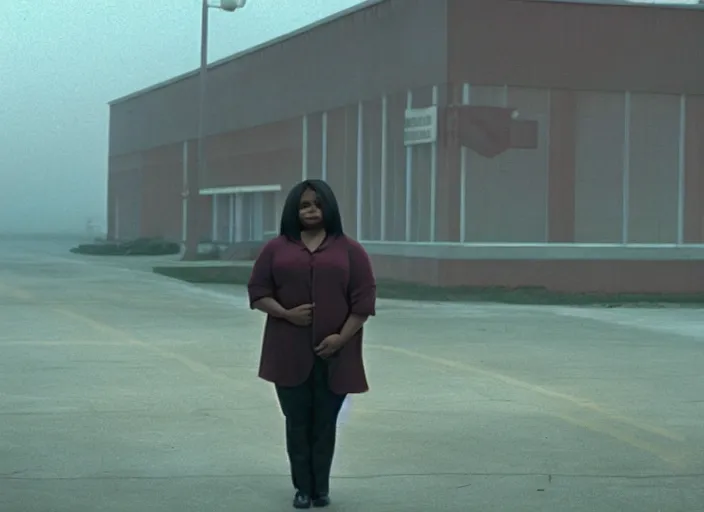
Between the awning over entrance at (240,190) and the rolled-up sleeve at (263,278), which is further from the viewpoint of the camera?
the awning over entrance at (240,190)

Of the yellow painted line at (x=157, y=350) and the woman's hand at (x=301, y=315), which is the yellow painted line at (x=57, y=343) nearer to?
the yellow painted line at (x=157, y=350)

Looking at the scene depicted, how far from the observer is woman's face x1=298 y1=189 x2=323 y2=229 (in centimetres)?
696

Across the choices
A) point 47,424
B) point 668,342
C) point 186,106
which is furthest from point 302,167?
point 47,424

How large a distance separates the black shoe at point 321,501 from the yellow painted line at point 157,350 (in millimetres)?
4759

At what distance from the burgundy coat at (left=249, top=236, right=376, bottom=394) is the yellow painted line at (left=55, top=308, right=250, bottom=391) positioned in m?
5.08

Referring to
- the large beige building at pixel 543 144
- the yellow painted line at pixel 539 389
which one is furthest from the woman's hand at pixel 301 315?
the large beige building at pixel 543 144

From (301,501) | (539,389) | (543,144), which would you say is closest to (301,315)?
(301,501)

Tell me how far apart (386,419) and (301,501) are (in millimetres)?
3259

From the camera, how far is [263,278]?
6930 millimetres

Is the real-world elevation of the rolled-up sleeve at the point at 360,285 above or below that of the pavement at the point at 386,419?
above

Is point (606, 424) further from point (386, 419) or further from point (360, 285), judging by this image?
point (360, 285)

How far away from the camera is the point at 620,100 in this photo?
90.7 ft

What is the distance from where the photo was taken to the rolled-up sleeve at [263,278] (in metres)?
6.91

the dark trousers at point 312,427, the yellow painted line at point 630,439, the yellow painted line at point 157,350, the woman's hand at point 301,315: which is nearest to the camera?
the woman's hand at point 301,315
